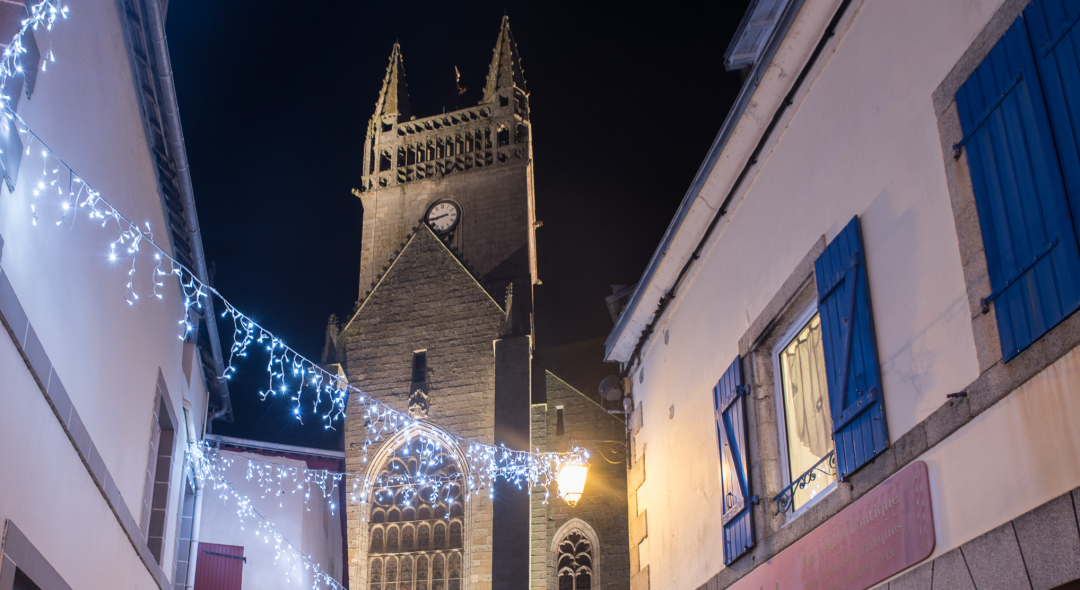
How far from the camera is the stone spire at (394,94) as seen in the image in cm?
2062

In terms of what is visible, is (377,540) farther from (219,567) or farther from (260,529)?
(219,567)

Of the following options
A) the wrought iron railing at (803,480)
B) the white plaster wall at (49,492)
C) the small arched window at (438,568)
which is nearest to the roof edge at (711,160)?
the wrought iron railing at (803,480)

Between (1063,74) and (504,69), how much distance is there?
18.4 metres

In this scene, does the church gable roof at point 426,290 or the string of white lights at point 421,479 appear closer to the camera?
the string of white lights at point 421,479

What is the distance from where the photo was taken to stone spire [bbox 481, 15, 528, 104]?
20.2 meters

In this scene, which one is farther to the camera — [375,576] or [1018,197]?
[375,576]

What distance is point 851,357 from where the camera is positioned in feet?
13.6

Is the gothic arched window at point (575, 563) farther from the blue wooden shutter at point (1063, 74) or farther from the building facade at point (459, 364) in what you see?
the blue wooden shutter at point (1063, 74)

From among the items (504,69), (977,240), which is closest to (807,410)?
(977,240)

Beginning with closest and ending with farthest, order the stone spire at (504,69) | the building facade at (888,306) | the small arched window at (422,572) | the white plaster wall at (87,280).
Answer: the building facade at (888,306)
the white plaster wall at (87,280)
the small arched window at (422,572)
the stone spire at (504,69)

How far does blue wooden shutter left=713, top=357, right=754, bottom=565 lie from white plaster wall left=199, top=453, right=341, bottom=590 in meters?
7.24

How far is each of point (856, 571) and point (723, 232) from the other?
9.21 ft

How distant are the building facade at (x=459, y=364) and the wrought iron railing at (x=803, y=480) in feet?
26.7

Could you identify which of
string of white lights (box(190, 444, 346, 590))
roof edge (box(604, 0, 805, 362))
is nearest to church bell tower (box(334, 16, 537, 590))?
string of white lights (box(190, 444, 346, 590))
